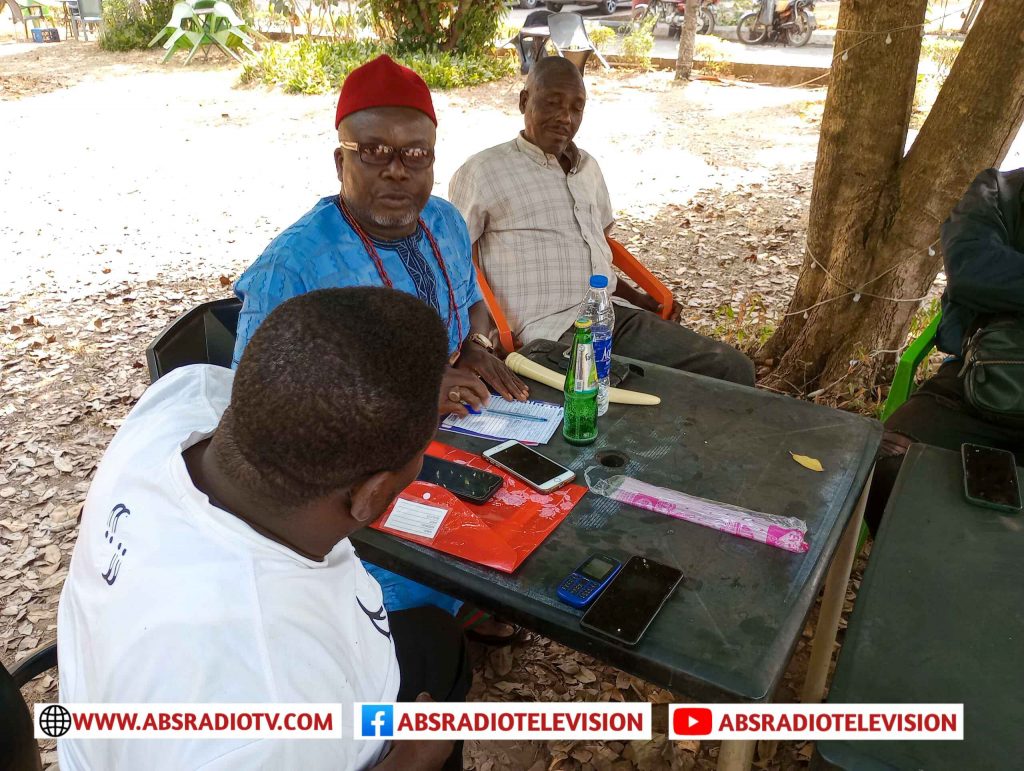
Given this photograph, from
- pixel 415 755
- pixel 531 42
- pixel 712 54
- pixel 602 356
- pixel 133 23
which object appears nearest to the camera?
pixel 415 755

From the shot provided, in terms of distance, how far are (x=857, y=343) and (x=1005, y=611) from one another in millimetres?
2581

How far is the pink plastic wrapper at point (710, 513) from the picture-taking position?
1.81 m

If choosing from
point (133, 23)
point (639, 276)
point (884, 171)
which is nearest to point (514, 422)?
point (639, 276)

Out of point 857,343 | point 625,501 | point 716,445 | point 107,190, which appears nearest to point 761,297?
point 857,343

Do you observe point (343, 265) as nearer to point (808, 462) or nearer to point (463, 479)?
point (463, 479)

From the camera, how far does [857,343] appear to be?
3971 mm

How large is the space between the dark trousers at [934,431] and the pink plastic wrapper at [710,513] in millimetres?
1029

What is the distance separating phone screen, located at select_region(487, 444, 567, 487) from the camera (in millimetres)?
2033

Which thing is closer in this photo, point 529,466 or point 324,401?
point 324,401

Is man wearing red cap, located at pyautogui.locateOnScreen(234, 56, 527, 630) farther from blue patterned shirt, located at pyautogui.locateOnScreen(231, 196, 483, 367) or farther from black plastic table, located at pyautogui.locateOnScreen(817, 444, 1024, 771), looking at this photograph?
black plastic table, located at pyautogui.locateOnScreen(817, 444, 1024, 771)

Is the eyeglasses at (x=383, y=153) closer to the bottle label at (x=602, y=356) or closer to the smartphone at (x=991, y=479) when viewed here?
the bottle label at (x=602, y=356)

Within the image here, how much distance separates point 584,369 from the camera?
2.16m

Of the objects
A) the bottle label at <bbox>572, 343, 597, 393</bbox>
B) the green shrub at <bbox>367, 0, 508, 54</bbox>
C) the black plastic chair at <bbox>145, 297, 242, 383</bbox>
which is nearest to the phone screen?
the bottle label at <bbox>572, 343, 597, 393</bbox>

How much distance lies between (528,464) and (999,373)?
1891mm
